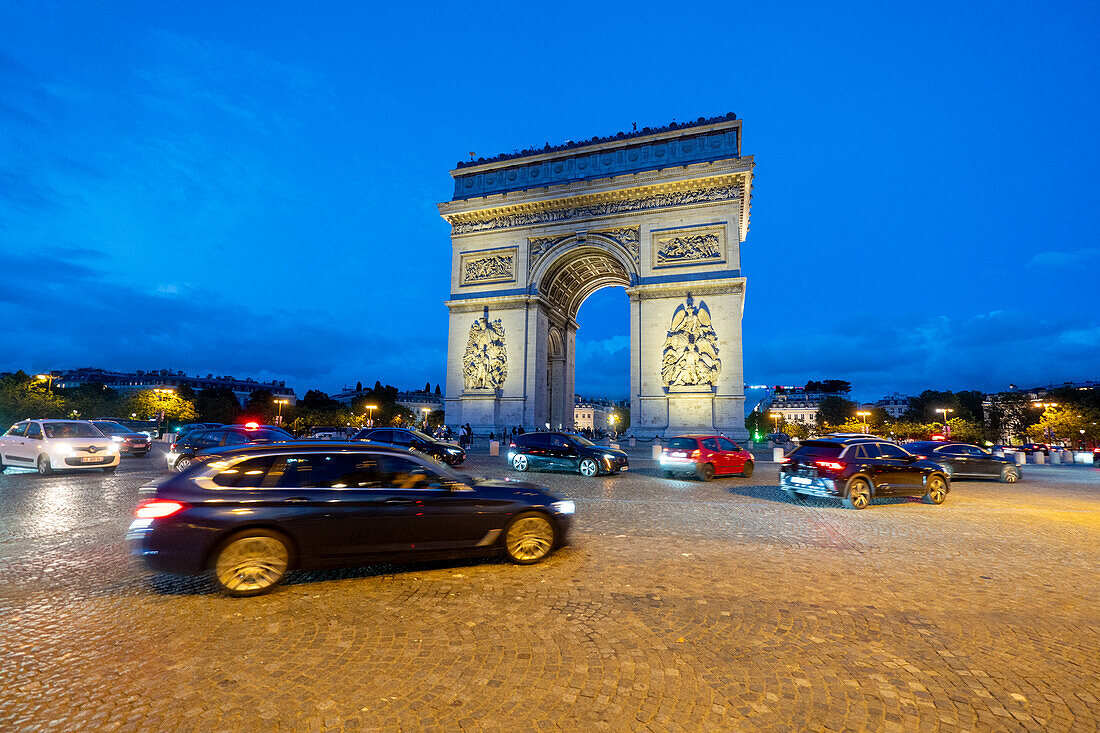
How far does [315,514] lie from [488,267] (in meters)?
31.2

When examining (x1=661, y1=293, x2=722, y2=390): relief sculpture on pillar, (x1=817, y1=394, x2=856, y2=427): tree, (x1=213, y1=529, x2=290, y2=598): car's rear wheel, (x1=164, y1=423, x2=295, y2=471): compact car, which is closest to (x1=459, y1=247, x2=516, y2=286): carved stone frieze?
(x1=661, y1=293, x2=722, y2=390): relief sculpture on pillar

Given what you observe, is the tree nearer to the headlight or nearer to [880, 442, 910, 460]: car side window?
[880, 442, 910, 460]: car side window

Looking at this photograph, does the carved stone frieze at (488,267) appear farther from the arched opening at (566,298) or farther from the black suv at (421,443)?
the black suv at (421,443)

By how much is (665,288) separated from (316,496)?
91.2ft

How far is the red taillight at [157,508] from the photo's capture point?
4777 millimetres

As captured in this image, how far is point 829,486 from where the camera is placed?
34.2 ft

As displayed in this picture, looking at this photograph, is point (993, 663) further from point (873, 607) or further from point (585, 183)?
point (585, 183)

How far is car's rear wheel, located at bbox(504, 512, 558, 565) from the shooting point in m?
5.92

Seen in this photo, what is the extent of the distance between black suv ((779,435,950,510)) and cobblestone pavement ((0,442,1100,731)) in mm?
3345

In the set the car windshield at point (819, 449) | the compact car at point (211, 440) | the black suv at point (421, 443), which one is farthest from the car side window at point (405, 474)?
the black suv at point (421, 443)

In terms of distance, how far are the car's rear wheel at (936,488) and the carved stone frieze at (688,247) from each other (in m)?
20.7

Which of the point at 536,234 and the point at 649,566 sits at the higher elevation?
the point at 536,234

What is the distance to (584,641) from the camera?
380cm

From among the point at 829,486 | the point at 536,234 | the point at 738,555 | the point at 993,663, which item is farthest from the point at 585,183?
the point at 993,663
